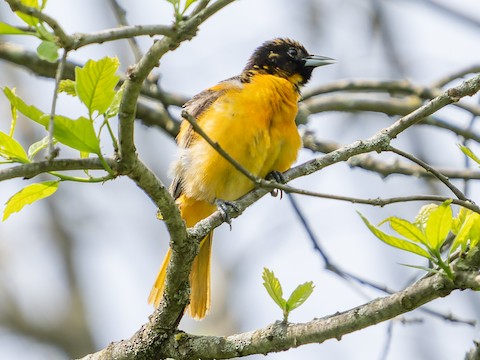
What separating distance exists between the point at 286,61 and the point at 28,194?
327cm

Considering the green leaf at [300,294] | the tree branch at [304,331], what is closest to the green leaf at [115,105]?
the green leaf at [300,294]

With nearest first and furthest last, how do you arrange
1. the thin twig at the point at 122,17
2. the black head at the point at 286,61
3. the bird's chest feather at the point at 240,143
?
the bird's chest feather at the point at 240,143
the thin twig at the point at 122,17
the black head at the point at 286,61

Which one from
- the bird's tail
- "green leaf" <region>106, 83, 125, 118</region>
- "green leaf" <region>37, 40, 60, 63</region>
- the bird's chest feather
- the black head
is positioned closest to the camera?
"green leaf" <region>37, 40, 60, 63</region>

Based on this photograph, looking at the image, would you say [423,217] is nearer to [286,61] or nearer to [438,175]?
[438,175]

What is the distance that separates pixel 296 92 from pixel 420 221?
276 centimetres

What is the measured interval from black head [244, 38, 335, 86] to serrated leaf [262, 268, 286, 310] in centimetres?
264

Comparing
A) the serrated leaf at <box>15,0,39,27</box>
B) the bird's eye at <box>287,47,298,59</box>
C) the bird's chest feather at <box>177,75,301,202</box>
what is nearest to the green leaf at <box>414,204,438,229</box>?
the serrated leaf at <box>15,0,39,27</box>

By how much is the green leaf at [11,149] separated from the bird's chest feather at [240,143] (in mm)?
2123

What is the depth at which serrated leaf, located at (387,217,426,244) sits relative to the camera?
2367mm

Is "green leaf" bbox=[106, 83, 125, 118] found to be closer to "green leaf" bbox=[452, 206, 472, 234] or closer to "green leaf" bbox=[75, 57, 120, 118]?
"green leaf" bbox=[75, 57, 120, 118]

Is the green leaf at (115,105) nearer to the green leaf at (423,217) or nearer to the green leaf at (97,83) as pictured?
the green leaf at (97,83)

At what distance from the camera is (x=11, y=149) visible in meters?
2.27

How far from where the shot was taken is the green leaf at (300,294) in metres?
2.79

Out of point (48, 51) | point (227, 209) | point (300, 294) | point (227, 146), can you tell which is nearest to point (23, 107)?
point (48, 51)
